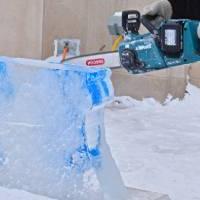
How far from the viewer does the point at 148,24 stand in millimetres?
2811

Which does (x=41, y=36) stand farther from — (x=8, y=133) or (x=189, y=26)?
(x=189, y=26)

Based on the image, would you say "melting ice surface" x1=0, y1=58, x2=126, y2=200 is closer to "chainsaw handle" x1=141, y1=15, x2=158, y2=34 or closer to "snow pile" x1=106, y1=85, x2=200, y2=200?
"chainsaw handle" x1=141, y1=15, x2=158, y2=34

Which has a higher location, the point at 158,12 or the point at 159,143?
the point at 158,12

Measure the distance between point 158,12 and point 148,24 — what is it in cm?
9

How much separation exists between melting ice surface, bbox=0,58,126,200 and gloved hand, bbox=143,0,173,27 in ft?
1.11

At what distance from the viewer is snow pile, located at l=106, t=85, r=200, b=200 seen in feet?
12.7

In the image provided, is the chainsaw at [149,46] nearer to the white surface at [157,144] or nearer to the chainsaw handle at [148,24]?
the chainsaw handle at [148,24]

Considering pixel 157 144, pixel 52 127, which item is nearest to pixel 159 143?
pixel 157 144

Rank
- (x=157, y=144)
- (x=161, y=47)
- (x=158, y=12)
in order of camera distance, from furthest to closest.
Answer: (x=157, y=144) < (x=158, y=12) < (x=161, y=47)

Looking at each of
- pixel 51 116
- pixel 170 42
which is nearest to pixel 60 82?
pixel 51 116

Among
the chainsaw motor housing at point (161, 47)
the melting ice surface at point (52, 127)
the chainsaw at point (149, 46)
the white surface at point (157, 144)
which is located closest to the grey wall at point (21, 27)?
the white surface at point (157, 144)

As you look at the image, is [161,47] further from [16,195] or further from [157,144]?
[157,144]

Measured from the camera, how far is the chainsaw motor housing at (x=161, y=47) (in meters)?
2.67

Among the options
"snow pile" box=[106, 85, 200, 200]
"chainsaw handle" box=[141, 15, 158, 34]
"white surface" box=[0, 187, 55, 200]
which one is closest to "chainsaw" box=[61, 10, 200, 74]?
"chainsaw handle" box=[141, 15, 158, 34]
